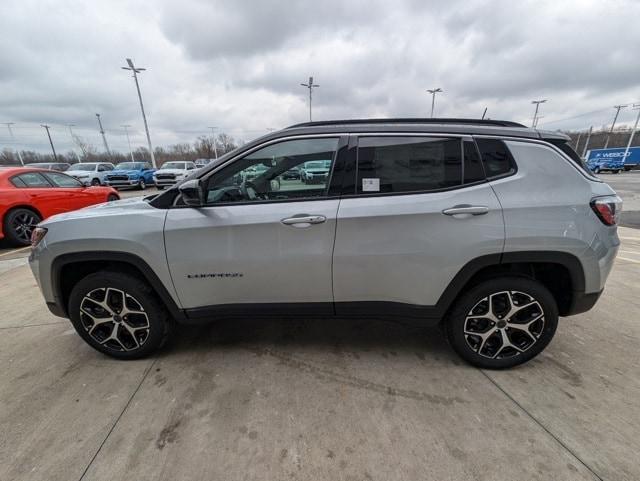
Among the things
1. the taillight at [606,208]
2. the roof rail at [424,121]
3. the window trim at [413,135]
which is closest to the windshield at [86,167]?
the roof rail at [424,121]

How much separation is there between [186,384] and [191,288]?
0.72 m

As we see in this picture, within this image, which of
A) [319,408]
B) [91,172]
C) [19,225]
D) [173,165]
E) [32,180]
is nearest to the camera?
[319,408]

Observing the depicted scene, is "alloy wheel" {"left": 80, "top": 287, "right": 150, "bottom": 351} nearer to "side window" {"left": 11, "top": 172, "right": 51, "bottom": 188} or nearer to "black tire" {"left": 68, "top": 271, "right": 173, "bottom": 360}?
"black tire" {"left": 68, "top": 271, "right": 173, "bottom": 360}

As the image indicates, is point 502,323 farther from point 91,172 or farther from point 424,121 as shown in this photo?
point 91,172

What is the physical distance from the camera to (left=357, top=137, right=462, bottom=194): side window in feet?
7.04

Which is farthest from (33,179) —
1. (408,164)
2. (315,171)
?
(408,164)

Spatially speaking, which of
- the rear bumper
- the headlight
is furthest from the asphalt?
the headlight

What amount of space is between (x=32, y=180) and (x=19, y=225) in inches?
40.9

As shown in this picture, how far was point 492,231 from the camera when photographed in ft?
6.84

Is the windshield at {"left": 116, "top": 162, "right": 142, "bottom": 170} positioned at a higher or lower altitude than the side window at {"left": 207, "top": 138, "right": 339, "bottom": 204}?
lower

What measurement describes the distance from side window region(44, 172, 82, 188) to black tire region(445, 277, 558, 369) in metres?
8.47

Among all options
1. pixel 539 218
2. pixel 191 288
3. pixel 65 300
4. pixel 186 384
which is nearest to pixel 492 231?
pixel 539 218

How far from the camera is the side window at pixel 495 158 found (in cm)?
213

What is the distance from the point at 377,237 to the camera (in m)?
2.14
